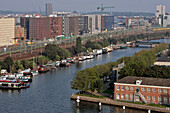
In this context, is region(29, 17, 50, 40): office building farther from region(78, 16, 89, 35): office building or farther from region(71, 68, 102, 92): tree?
region(71, 68, 102, 92): tree

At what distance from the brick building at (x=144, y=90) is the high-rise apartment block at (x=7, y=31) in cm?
3675

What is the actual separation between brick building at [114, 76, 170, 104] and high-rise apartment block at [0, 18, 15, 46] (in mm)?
36748

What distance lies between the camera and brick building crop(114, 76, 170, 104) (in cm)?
1891

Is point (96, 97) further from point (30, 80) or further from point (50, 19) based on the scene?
point (50, 19)

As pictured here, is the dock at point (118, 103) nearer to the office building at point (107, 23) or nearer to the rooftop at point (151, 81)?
the rooftop at point (151, 81)

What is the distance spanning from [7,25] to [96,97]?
38319 mm

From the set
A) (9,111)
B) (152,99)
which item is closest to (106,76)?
(152,99)

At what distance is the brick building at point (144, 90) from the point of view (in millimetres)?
18906

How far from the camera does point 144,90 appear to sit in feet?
63.2

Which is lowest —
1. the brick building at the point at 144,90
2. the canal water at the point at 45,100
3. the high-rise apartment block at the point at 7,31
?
the canal water at the point at 45,100

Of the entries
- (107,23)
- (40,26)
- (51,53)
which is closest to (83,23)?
(107,23)

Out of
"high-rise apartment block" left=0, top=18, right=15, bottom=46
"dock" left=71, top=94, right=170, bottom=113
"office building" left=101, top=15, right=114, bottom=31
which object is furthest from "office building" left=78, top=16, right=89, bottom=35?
"dock" left=71, top=94, right=170, bottom=113

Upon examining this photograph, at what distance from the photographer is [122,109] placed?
746 inches

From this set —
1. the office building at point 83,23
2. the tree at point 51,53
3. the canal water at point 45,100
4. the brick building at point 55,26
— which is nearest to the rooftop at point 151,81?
the canal water at point 45,100
